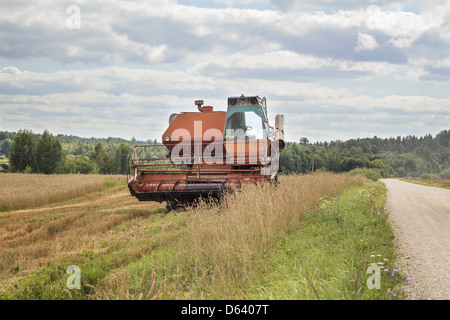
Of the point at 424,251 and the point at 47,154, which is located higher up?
the point at 47,154

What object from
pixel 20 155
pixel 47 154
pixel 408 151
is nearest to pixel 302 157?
pixel 47 154

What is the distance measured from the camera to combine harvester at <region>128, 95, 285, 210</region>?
12.1 metres

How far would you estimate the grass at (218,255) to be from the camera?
16.4 ft

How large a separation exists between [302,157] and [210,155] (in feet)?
123

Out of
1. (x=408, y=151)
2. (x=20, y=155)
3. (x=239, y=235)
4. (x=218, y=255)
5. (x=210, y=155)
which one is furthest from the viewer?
(x=408, y=151)

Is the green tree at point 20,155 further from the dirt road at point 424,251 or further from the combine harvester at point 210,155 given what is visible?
the dirt road at point 424,251

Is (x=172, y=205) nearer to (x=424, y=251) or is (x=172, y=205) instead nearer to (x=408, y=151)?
(x=424, y=251)

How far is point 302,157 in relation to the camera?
49.7m

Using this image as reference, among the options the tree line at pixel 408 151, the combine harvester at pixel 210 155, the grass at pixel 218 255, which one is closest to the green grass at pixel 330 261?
the grass at pixel 218 255

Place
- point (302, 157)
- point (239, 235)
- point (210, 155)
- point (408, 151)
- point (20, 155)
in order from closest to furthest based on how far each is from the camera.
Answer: point (239, 235)
point (210, 155)
point (302, 157)
point (20, 155)
point (408, 151)

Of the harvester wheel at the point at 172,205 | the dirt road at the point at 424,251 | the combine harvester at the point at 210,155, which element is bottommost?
the dirt road at the point at 424,251

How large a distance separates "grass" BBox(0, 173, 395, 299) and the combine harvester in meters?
1.45

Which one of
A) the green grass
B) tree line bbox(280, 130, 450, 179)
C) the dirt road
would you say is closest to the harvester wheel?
the green grass

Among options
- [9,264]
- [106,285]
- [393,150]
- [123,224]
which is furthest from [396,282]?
[393,150]
